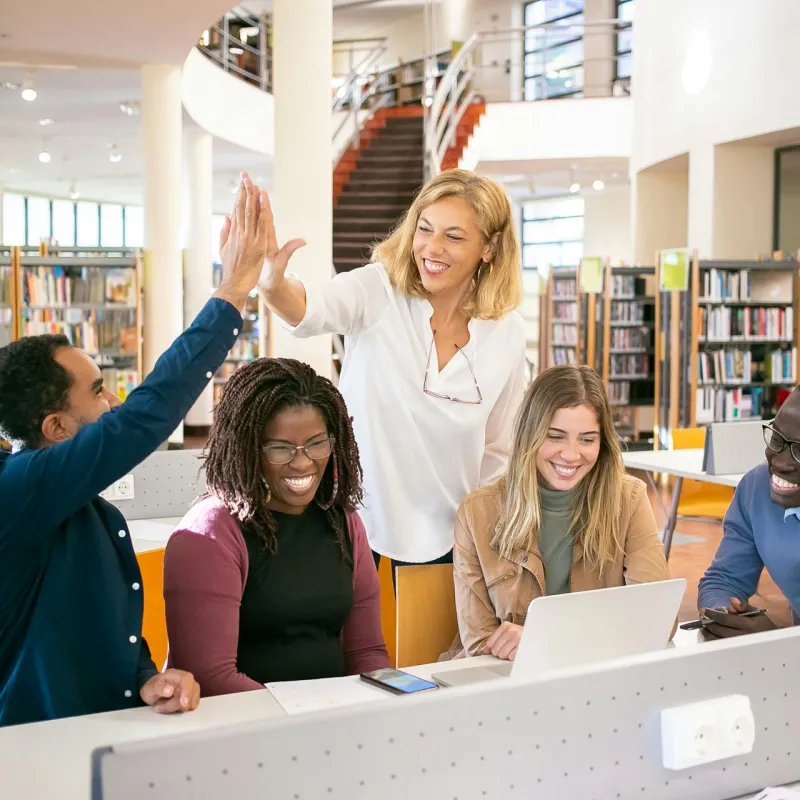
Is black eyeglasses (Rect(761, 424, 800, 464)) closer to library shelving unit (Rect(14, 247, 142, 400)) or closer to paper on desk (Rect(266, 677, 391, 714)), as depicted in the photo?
paper on desk (Rect(266, 677, 391, 714))

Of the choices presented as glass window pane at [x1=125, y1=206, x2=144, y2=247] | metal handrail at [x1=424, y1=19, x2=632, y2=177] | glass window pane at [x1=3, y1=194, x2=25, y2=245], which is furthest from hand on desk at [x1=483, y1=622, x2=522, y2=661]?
glass window pane at [x1=125, y1=206, x2=144, y2=247]

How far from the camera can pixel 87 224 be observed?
747 inches

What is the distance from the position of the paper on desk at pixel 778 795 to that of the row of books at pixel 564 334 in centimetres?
1149

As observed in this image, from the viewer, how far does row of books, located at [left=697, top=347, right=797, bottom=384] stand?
383 inches

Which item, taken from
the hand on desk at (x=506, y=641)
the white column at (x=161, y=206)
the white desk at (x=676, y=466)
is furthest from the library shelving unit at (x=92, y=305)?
the hand on desk at (x=506, y=641)

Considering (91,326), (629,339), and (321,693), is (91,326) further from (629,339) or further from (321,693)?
(321,693)

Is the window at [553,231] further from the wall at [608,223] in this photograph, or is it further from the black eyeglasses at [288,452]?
the black eyeglasses at [288,452]

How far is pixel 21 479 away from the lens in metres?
1.57

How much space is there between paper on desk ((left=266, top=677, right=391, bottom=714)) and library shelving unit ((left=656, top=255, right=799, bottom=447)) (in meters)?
8.10

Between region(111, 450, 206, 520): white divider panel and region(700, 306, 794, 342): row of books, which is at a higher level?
region(700, 306, 794, 342): row of books

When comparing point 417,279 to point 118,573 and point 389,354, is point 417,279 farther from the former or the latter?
point 118,573

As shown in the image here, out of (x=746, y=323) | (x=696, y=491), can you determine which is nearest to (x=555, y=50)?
(x=746, y=323)

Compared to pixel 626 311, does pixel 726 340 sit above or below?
below

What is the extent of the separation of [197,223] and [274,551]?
11.2m
